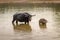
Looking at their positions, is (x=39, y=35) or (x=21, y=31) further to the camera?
(x=21, y=31)

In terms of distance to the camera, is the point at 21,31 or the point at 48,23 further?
the point at 48,23

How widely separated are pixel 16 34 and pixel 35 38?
210 millimetres

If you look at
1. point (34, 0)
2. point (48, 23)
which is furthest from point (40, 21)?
point (34, 0)

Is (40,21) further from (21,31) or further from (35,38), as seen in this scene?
(35,38)

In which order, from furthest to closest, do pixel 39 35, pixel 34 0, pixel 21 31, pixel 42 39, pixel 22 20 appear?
pixel 34 0, pixel 22 20, pixel 21 31, pixel 39 35, pixel 42 39

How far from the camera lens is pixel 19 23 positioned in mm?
2254

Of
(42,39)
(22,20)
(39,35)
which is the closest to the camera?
(42,39)

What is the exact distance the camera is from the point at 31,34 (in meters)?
1.77

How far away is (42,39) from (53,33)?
0.24 meters


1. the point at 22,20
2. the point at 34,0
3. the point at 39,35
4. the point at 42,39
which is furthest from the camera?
the point at 34,0

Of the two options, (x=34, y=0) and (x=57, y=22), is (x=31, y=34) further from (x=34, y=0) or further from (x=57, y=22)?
(x=34, y=0)

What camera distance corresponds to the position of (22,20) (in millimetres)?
2195

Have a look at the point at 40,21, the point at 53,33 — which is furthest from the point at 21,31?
the point at 40,21

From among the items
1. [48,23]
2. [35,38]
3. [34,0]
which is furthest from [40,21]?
[34,0]
